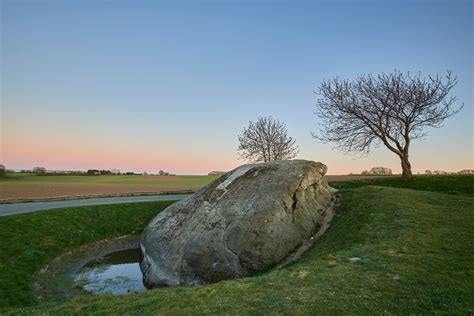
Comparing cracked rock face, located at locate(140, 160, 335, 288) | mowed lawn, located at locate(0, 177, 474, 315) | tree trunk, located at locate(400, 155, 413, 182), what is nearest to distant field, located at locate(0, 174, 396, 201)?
tree trunk, located at locate(400, 155, 413, 182)

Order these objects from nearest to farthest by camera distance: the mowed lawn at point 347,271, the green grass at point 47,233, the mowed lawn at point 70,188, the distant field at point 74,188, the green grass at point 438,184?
1. the mowed lawn at point 347,271
2. the green grass at point 47,233
3. the green grass at point 438,184
4. the distant field at point 74,188
5. the mowed lawn at point 70,188

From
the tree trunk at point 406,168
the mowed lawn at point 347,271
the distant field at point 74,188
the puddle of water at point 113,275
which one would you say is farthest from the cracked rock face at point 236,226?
the distant field at point 74,188

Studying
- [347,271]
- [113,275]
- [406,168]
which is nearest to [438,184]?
[406,168]

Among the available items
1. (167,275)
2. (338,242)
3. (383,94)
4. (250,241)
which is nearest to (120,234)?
(167,275)

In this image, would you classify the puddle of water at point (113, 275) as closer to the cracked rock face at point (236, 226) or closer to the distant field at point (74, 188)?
the cracked rock face at point (236, 226)

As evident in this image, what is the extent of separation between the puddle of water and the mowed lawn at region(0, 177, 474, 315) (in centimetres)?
224

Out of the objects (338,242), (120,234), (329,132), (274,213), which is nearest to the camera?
(338,242)

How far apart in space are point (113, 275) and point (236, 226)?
667 cm

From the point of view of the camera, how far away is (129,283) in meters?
16.0

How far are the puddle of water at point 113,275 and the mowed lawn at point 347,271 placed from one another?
2.24 m

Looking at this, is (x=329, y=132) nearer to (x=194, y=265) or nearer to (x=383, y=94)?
(x=383, y=94)

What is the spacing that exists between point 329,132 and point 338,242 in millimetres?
22301

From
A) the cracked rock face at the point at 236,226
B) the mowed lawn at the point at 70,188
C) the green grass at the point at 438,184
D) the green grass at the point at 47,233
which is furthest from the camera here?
the mowed lawn at the point at 70,188

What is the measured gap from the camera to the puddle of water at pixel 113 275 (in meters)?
15.2
